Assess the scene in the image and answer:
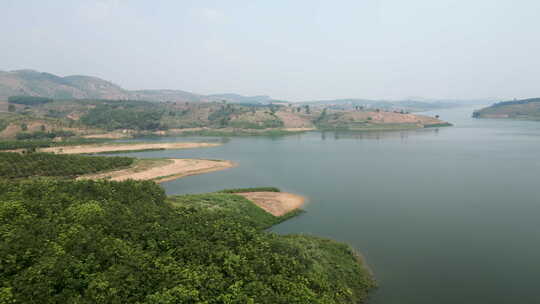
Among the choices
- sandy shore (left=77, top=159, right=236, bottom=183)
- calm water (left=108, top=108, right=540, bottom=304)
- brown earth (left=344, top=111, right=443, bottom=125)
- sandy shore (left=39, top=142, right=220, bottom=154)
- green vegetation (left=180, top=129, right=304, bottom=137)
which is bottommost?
calm water (left=108, top=108, right=540, bottom=304)

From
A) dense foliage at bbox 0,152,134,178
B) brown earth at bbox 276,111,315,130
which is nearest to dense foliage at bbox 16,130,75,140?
dense foliage at bbox 0,152,134,178

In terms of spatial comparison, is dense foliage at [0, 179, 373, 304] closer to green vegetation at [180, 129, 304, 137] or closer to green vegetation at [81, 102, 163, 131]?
green vegetation at [180, 129, 304, 137]

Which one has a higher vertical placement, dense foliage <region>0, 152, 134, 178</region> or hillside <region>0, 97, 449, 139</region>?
hillside <region>0, 97, 449, 139</region>

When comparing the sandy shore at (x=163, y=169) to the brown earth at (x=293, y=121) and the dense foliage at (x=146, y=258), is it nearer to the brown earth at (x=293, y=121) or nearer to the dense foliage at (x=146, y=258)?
the dense foliage at (x=146, y=258)

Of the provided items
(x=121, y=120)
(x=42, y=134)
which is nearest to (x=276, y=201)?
(x=42, y=134)

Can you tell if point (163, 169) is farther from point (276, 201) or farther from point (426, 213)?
point (426, 213)

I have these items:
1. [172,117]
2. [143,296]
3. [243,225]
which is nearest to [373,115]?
[172,117]

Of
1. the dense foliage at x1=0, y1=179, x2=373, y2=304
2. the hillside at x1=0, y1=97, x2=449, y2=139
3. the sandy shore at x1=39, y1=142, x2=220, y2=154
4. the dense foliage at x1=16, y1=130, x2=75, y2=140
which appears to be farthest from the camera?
the hillside at x1=0, y1=97, x2=449, y2=139

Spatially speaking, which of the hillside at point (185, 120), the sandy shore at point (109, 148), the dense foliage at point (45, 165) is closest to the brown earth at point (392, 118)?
the hillside at point (185, 120)
